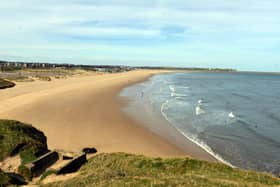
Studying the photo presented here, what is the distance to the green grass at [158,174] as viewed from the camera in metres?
8.84

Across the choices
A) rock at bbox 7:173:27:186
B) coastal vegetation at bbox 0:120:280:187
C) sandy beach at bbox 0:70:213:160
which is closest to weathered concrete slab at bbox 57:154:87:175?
coastal vegetation at bbox 0:120:280:187

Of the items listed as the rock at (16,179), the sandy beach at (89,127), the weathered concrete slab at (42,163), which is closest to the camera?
the rock at (16,179)

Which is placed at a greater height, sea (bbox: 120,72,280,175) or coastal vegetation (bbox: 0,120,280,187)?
coastal vegetation (bbox: 0,120,280,187)

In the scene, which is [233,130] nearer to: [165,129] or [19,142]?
[165,129]

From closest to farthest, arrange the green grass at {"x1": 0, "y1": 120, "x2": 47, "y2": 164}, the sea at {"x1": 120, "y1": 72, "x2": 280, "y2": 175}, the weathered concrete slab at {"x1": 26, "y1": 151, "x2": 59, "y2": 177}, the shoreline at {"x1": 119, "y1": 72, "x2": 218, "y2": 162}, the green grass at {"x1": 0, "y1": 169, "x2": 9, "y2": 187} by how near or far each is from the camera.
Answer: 1. the green grass at {"x1": 0, "y1": 169, "x2": 9, "y2": 187}
2. the weathered concrete slab at {"x1": 26, "y1": 151, "x2": 59, "y2": 177}
3. the green grass at {"x1": 0, "y1": 120, "x2": 47, "y2": 164}
4. the sea at {"x1": 120, "y1": 72, "x2": 280, "y2": 175}
5. the shoreline at {"x1": 119, "y1": 72, "x2": 218, "y2": 162}

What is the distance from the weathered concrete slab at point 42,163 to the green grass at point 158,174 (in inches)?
57.5

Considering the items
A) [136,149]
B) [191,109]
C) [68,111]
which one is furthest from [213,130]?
[68,111]

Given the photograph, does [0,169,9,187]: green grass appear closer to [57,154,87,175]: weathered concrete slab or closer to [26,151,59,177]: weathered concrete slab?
[26,151,59,177]: weathered concrete slab

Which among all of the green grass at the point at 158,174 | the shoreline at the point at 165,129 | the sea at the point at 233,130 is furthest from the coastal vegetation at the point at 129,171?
the shoreline at the point at 165,129

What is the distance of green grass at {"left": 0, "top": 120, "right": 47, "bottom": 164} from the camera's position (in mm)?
12789

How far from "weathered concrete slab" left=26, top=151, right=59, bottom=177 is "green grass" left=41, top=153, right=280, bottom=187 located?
1.46 meters

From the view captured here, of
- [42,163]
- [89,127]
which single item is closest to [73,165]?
[42,163]

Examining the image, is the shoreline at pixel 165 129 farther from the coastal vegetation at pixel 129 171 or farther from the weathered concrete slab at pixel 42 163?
the weathered concrete slab at pixel 42 163

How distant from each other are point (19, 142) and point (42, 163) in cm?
182
